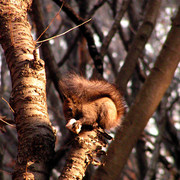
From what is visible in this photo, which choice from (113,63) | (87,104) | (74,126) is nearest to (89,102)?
(87,104)

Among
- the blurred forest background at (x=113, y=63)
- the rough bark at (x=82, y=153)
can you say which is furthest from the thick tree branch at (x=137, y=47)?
the rough bark at (x=82, y=153)

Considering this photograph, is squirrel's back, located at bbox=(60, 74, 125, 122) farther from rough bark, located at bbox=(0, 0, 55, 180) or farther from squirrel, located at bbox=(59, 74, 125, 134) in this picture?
rough bark, located at bbox=(0, 0, 55, 180)

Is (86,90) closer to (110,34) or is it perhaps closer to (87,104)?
(87,104)

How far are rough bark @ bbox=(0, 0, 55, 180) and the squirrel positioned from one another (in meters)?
0.09

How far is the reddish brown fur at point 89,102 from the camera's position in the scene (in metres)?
0.93

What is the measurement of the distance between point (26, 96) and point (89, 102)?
0.23 meters

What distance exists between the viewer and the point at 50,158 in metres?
0.84

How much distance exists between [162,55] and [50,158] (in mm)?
1074

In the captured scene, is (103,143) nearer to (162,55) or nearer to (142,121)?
(142,121)

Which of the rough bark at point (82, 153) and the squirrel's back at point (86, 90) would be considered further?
the squirrel's back at point (86, 90)

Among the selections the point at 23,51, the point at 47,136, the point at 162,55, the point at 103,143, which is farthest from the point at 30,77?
the point at 162,55

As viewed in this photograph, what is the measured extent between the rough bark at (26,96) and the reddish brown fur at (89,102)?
10 cm

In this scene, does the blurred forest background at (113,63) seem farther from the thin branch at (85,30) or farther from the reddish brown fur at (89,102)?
the reddish brown fur at (89,102)

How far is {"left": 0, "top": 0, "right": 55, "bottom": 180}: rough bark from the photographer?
81 cm
